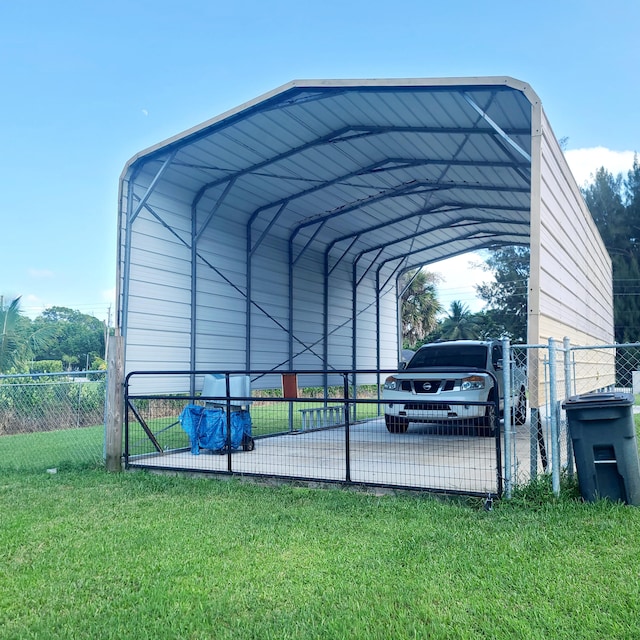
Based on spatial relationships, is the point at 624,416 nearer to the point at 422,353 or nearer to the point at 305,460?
A: the point at 305,460

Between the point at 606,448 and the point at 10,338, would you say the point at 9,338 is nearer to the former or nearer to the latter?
the point at 10,338

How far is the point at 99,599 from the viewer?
316 cm

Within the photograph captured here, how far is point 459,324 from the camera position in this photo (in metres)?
42.4

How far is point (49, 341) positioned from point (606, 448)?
2489 cm

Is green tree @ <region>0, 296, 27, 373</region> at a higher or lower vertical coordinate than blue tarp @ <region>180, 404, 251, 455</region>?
higher

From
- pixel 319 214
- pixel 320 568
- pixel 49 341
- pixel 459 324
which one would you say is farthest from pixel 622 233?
pixel 320 568

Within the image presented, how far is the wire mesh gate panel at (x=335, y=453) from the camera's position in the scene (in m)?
5.89

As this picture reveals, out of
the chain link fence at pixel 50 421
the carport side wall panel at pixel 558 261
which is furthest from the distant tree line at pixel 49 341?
the carport side wall panel at pixel 558 261

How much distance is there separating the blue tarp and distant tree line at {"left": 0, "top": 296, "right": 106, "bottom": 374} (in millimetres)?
9107

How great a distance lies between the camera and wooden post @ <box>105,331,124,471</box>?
700cm

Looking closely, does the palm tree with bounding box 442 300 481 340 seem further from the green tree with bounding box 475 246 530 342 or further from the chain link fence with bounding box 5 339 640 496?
the chain link fence with bounding box 5 339 640 496

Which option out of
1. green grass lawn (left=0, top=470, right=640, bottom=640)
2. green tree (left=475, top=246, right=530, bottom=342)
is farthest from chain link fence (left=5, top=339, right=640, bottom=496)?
green tree (left=475, top=246, right=530, bottom=342)

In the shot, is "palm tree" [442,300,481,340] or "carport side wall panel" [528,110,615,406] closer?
"carport side wall panel" [528,110,615,406]

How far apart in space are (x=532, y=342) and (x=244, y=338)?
713 centimetres
